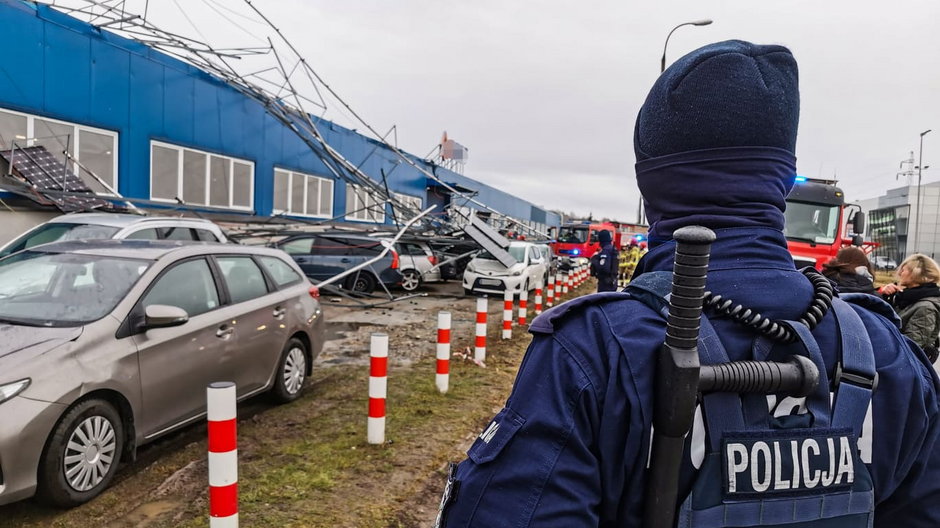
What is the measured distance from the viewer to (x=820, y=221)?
1321 cm

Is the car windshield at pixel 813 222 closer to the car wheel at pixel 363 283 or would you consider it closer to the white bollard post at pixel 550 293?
the white bollard post at pixel 550 293

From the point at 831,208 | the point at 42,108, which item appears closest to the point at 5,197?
the point at 42,108

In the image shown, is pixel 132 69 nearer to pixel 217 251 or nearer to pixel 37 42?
pixel 37 42

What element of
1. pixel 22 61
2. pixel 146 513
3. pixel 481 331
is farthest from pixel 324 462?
pixel 22 61

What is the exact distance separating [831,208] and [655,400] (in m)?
14.4

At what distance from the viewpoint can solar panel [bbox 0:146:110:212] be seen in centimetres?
1038

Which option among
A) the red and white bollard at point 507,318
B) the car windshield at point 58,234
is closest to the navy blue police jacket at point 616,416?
the car windshield at point 58,234

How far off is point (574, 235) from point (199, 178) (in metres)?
22.4

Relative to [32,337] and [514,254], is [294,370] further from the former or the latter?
[514,254]

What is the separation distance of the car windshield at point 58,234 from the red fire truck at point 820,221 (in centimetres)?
1289

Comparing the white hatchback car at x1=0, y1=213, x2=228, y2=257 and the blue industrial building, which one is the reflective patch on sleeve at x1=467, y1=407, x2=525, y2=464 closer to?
the white hatchback car at x1=0, y1=213, x2=228, y2=257

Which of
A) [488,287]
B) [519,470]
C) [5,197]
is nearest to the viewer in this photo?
[519,470]

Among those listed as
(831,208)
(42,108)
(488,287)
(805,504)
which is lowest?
(488,287)

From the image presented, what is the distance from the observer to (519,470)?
1.08 metres
